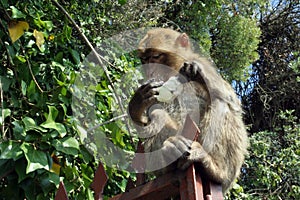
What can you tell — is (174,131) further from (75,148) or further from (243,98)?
(243,98)

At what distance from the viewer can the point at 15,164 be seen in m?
1.96

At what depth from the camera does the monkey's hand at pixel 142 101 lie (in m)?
1.74

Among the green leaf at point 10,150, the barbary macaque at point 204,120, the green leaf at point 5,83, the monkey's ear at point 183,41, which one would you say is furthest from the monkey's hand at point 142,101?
the monkey's ear at point 183,41

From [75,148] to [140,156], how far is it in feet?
1.17

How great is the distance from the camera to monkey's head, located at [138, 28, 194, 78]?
249cm

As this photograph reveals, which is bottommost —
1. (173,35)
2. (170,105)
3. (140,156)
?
(140,156)

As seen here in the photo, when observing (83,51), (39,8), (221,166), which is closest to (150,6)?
(83,51)

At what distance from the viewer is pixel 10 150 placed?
1.89 m

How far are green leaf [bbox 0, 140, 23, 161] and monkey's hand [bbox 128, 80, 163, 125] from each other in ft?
1.38

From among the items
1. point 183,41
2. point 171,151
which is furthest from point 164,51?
point 171,151

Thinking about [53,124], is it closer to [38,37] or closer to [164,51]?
[38,37]

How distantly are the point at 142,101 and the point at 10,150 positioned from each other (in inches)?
20.1

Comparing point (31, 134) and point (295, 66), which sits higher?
point (295, 66)

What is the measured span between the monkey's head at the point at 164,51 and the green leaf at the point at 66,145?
0.55m
